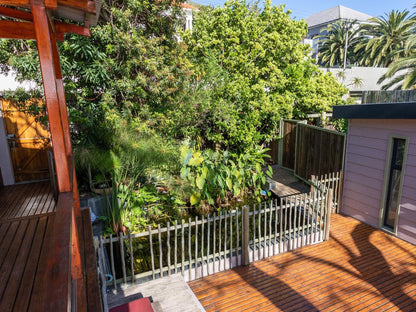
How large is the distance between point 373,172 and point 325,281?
2933 mm

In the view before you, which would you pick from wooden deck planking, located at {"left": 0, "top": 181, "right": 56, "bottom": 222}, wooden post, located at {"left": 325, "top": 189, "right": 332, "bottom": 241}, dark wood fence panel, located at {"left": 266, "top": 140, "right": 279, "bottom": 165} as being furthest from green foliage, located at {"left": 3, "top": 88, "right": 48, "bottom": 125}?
dark wood fence panel, located at {"left": 266, "top": 140, "right": 279, "bottom": 165}

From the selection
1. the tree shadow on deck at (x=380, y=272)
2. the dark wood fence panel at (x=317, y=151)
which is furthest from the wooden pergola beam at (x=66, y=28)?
the dark wood fence panel at (x=317, y=151)

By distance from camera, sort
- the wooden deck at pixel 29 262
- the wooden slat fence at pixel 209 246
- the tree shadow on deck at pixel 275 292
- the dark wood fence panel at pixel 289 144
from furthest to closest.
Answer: the dark wood fence panel at pixel 289 144, the wooden slat fence at pixel 209 246, the tree shadow on deck at pixel 275 292, the wooden deck at pixel 29 262

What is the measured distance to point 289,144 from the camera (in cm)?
1052

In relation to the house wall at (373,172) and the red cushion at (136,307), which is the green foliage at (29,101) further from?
the house wall at (373,172)

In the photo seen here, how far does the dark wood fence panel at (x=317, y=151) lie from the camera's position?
7.30m

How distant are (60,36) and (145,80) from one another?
3.10m

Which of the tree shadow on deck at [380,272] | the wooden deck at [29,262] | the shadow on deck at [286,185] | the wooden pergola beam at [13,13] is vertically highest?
the wooden pergola beam at [13,13]

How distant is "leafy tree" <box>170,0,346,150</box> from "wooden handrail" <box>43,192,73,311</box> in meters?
6.30

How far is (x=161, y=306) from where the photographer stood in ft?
11.5

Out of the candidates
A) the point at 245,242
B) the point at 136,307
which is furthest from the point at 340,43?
the point at 136,307

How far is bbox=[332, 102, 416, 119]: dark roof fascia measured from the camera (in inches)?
196

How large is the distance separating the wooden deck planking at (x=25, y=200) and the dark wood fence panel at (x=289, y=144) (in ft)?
26.2

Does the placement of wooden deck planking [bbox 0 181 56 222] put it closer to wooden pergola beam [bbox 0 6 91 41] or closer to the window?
wooden pergola beam [bbox 0 6 91 41]
